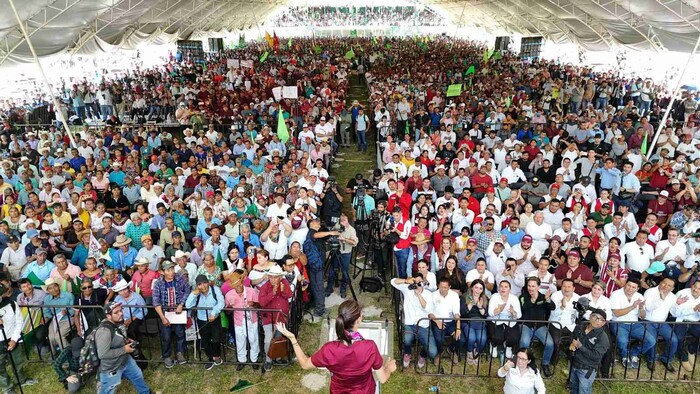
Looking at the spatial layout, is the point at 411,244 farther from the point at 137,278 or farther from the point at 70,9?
the point at 70,9

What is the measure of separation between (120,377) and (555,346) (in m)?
5.36

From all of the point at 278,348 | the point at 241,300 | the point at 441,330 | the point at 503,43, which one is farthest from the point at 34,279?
the point at 503,43

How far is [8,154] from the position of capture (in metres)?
14.0

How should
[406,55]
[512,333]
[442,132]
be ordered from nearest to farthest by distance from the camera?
[512,333] < [442,132] < [406,55]

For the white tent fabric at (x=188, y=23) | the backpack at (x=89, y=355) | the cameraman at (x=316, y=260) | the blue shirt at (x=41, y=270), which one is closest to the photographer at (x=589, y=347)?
the cameraman at (x=316, y=260)

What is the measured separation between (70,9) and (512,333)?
18524mm

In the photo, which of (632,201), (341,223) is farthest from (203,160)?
(632,201)

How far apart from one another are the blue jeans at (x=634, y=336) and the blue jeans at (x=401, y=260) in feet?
10.1

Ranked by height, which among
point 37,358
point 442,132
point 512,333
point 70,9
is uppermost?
point 70,9

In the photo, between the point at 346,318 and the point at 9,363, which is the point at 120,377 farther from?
the point at 346,318

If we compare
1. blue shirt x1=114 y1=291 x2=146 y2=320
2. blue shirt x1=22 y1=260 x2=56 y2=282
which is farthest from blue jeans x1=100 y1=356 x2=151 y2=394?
blue shirt x1=22 y1=260 x2=56 y2=282

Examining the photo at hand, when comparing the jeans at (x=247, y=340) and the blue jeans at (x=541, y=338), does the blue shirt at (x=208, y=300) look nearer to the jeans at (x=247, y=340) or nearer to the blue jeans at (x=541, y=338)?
the jeans at (x=247, y=340)

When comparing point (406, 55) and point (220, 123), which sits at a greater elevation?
point (406, 55)

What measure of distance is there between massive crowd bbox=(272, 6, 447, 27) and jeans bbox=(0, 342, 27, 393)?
277 ft
